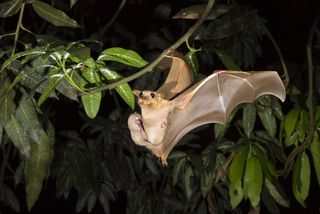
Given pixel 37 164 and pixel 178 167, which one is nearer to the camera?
pixel 37 164

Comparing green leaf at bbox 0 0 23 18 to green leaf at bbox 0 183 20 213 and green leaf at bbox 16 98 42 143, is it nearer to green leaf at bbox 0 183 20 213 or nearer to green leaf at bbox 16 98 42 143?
green leaf at bbox 16 98 42 143

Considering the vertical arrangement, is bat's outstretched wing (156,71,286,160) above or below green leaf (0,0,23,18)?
below

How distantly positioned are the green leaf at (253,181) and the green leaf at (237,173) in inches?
0.8

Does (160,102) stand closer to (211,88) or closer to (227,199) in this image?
(211,88)

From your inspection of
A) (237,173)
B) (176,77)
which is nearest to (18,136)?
(176,77)

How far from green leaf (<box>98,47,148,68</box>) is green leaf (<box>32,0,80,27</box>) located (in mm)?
79

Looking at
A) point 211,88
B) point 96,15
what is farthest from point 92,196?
point 211,88

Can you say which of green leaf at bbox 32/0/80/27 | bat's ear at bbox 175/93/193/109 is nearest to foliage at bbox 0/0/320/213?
green leaf at bbox 32/0/80/27

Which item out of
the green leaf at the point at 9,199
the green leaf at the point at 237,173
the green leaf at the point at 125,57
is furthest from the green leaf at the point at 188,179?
the green leaf at the point at 125,57

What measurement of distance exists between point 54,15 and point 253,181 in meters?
0.63

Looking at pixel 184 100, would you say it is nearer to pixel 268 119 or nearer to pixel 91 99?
pixel 91 99

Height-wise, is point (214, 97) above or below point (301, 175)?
above

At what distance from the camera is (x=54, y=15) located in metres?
0.83

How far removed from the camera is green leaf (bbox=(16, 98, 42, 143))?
87 cm
